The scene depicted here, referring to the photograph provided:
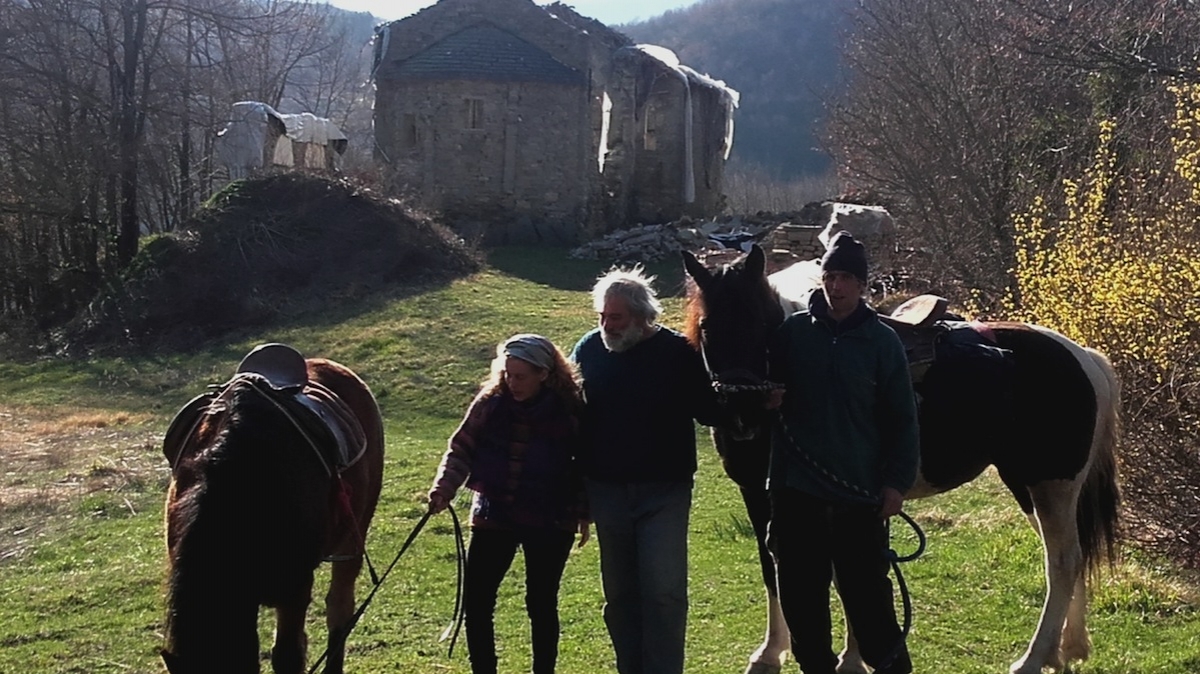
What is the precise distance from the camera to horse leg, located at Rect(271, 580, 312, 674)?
14.1 ft

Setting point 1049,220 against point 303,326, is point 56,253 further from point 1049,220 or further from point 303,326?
point 1049,220

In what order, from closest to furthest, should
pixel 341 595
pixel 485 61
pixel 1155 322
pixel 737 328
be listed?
pixel 737 328 < pixel 341 595 < pixel 1155 322 < pixel 485 61

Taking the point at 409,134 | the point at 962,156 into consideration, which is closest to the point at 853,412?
the point at 962,156

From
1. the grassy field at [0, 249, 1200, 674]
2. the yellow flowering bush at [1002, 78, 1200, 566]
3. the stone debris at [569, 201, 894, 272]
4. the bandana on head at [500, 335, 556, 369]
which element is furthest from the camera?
the stone debris at [569, 201, 894, 272]

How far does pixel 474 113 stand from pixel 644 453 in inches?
964

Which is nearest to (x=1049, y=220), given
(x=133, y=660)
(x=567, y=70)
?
(x=133, y=660)

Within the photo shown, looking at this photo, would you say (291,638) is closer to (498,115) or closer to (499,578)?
(499,578)

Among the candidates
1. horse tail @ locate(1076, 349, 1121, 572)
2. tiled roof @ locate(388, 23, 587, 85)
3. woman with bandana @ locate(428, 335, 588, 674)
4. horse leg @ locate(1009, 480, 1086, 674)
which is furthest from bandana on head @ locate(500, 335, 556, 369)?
tiled roof @ locate(388, 23, 587, 85)

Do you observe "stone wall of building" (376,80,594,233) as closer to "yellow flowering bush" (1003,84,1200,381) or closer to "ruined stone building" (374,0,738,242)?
"ruined stone building" (374,0,738,242)

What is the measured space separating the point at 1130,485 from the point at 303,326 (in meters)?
15.7

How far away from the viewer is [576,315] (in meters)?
18.8

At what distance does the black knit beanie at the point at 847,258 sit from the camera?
4176mm

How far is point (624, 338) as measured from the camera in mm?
4477

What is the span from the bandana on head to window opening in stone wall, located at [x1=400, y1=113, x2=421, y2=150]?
2456 centimetres
